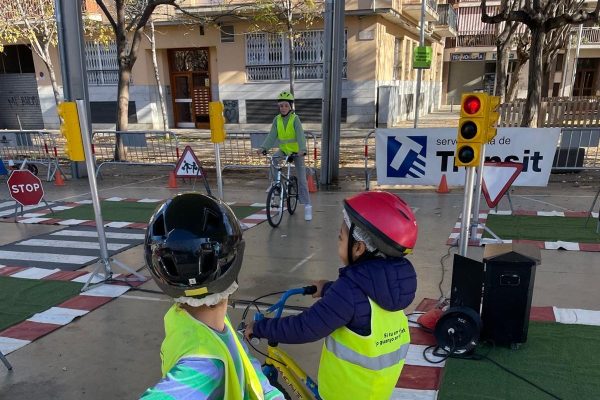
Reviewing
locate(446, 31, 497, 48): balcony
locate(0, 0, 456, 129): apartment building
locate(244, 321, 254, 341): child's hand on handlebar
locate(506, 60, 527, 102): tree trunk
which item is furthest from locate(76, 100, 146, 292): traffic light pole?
locate(446, 31, 497, 48): balcony

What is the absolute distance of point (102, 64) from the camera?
23656 mm

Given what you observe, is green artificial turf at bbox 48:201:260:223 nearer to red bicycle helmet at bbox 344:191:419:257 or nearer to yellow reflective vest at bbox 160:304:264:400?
red bicycle helmet at bbox 344:191:419:257

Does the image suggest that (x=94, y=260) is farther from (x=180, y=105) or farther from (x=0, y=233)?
(x=180, y=105)

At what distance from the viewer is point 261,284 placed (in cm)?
529

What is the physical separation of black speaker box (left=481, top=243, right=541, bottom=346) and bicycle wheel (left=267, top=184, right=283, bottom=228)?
4.19 meters

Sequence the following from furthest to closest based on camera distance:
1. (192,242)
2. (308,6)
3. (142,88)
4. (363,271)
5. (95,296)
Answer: (142,88) → (308,6) → (95,296) → (363,271) → (192,242)

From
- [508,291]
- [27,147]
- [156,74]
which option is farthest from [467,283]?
[156,74]

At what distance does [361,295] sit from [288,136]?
5925 mm

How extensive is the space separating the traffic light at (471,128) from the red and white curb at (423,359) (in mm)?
1519

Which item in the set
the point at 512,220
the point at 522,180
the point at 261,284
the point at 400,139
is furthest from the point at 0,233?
the point at 522,180

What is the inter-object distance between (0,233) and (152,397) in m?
7.89

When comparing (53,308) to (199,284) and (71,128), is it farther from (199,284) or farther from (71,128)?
(199,284)

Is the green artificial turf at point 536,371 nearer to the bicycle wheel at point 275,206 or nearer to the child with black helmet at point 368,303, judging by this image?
the child with black helmet at point 368,303

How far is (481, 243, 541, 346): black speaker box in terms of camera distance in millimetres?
3525
